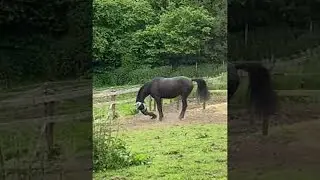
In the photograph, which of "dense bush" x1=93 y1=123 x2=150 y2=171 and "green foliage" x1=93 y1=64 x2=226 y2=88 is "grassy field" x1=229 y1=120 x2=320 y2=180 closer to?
"green foliage" x1=93 y1=64 x2=226 y2=88

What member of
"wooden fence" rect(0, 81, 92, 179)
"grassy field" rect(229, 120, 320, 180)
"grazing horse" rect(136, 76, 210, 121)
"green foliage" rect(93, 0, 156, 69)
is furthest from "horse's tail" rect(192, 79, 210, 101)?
"wooden fence" rect(0, 81, 92, 179)

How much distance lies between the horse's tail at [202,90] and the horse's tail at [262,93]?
276mm

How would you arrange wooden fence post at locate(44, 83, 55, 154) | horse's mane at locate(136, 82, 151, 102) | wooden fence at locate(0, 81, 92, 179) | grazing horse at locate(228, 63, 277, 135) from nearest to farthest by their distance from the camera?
wooden fence at locate(0, 81, 92, 179) < wooden fence post at locate(44, 83, 55, 154) < grazing horse at locate(228, 63, 277, 135) < horse's mane at locate(136, 82, 151, 102)

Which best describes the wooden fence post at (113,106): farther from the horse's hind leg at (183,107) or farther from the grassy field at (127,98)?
the horse's hind leg at (183,107)

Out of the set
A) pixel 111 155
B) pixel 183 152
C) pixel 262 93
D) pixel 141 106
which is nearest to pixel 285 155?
pixel 262 93

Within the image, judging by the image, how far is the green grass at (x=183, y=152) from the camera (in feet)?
11.4

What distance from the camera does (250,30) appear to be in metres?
3.19

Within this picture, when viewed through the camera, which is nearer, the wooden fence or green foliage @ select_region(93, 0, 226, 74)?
the wooden fence

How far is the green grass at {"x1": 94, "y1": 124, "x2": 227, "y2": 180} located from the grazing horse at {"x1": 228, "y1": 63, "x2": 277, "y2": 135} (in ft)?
0.85

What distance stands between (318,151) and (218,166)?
640 mm

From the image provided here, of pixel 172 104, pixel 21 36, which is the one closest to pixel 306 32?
pixel 172 104

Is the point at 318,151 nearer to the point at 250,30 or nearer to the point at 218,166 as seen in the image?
the point at 218,166

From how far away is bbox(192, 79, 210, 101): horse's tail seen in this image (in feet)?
11.2

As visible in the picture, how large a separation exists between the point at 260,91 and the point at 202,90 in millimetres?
371
